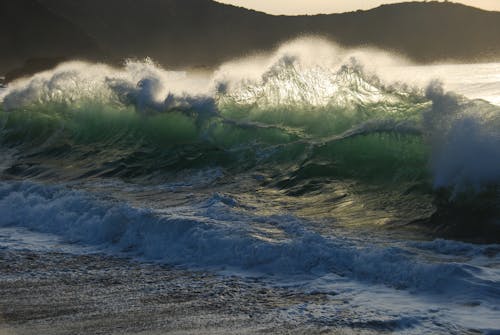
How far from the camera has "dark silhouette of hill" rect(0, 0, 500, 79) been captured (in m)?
114

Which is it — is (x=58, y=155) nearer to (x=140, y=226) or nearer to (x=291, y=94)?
(x=291, y=94)

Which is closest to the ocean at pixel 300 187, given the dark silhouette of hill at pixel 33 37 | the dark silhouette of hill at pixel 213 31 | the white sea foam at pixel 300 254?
the white sea foam at pixel 300 254

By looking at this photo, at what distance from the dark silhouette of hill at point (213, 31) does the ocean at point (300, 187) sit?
3976 inches

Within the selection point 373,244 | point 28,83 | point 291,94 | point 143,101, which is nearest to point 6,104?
point 28,83

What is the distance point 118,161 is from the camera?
15008 mm

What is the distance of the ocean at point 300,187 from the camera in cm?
623

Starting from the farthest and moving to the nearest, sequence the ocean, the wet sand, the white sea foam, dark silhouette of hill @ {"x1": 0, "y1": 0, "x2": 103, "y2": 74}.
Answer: dark silhouette of hill @ {"x1": 0, "y1": 0, "x2": 103, "y2": 74} < the ocean < the white sea foam < the wet sand

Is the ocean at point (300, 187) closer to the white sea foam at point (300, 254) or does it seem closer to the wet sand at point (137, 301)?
the white sea foam at point (300, 254)

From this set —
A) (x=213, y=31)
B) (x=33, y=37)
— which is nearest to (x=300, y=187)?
(x=33, y=37)

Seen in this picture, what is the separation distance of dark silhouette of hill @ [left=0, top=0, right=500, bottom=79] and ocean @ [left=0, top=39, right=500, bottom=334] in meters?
101

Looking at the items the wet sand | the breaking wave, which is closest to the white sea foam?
the wet sand

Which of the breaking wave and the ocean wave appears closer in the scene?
the ocean wave

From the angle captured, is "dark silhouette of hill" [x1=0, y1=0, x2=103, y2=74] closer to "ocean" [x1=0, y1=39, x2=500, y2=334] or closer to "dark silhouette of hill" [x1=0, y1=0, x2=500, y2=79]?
"dark silhouette of hill" [x1=0, y1=0, x2=500, y2=79]

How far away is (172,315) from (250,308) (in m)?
0.63
